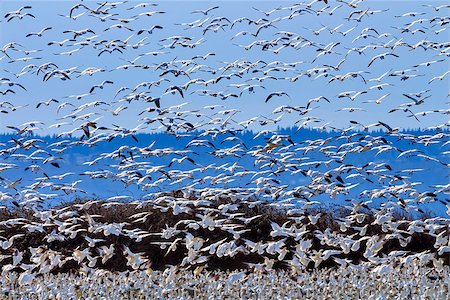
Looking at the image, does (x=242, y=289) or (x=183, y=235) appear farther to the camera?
(x=183, y=235)

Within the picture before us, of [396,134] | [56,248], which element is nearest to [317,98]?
[396,134]

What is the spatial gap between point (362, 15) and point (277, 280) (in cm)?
942

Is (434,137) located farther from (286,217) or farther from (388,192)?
(286,217)

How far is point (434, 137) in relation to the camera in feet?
56.6

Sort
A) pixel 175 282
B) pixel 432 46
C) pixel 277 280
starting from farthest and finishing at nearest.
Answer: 1. pixel 432 46
2. pixel 277 280
3. pixel 175 282

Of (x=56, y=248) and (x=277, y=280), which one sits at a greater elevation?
(x=277, y=280)

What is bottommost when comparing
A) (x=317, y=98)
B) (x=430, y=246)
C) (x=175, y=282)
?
(x=430, y=246)

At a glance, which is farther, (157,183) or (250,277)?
(157,183)

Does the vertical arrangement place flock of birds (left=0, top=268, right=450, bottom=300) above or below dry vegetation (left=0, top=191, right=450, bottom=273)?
above

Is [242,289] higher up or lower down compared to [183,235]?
higher up

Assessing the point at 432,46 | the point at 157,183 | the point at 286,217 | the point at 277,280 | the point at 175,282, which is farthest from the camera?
the point at 432,46

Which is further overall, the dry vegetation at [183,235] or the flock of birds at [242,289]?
the dry vegetation at [183,235]

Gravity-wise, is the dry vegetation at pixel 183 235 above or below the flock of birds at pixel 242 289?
below

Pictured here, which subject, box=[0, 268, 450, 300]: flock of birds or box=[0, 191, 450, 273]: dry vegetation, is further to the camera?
box=[0, 191, 450, 273]: dry vegetation
